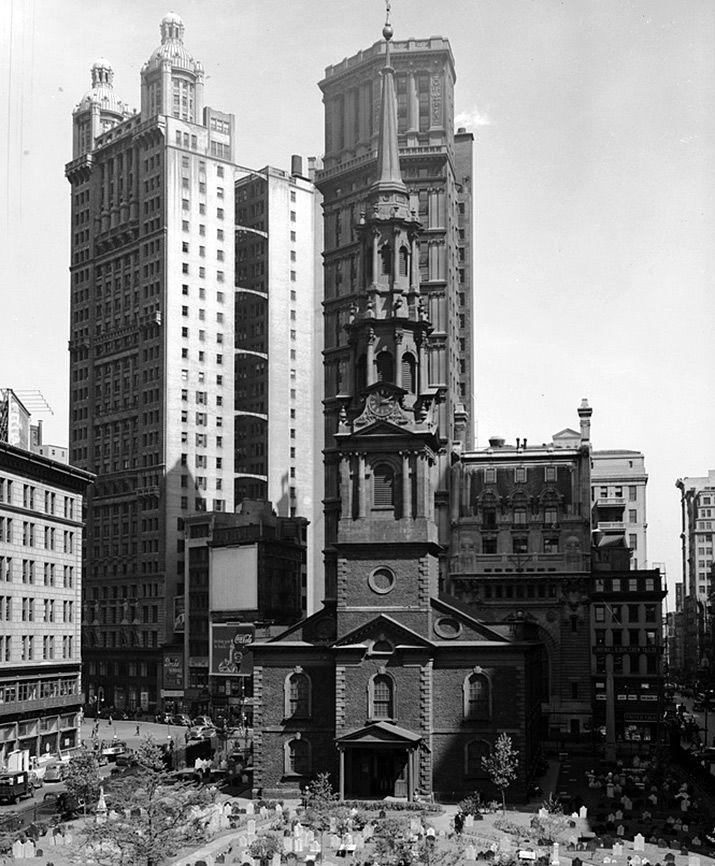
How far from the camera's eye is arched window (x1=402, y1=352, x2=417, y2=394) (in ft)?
294

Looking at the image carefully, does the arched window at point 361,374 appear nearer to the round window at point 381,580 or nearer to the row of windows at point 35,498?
the round window at point 381,580

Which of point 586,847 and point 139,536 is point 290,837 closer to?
point 586,847

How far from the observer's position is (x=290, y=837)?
216 ft

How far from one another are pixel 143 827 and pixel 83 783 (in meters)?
18.2

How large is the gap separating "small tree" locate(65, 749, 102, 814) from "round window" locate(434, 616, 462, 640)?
2425 centimetres

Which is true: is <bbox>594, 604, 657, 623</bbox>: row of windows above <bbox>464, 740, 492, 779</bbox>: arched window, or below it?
above

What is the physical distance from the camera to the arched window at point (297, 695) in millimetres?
86144

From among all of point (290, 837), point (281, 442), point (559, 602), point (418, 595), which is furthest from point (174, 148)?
point (290, 837)

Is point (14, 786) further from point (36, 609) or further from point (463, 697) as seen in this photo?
point (463, 697)

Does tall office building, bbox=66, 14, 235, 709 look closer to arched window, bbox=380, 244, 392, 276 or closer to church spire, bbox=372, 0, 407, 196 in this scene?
church spire, bbox=372, 0, 407, 196

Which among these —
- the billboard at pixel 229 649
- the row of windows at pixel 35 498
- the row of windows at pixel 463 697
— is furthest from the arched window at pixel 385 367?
the billboard at pixel 229 649

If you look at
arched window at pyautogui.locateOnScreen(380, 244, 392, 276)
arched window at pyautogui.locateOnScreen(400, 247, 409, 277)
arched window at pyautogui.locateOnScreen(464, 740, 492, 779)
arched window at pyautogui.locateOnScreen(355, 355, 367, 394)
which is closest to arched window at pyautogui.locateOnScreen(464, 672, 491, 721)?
arched window at pyautogui.locateOnScreen(464, 740, 492, 779)

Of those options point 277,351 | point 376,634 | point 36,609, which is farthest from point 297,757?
point 277,351

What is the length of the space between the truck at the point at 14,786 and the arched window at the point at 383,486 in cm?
2762
